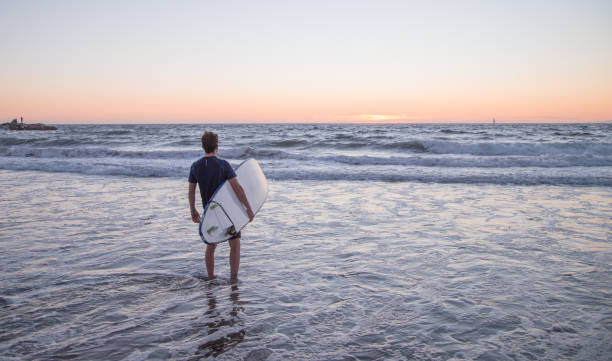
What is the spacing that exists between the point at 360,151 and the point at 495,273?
21.6 meters

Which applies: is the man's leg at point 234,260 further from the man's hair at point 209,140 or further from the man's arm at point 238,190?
the man's hair at point 209,140

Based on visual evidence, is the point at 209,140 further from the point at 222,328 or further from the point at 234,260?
the point at 222,328

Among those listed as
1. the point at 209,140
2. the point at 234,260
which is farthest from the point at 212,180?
the point at 234,260

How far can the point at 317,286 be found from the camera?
4.30m

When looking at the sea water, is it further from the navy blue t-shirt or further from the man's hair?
the man's hair

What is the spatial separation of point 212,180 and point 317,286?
62.1 inches

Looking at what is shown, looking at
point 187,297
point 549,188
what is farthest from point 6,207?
point 549,188

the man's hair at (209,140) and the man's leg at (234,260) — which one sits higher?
the man's hair at (209,140)

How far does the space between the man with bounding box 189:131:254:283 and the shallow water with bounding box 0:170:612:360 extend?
0.83 feet

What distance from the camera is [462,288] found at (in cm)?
418

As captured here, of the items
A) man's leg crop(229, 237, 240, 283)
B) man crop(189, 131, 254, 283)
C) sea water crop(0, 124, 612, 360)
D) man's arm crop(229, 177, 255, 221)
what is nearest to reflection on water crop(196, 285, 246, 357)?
sea water crop(0, 124, 612, 360)

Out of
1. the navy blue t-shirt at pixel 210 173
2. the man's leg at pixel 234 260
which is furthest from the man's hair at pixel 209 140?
the man's leg at pixel 234 260

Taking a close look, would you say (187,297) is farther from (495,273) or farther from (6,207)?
(6,207)

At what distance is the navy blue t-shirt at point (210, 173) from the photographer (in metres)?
4.37
